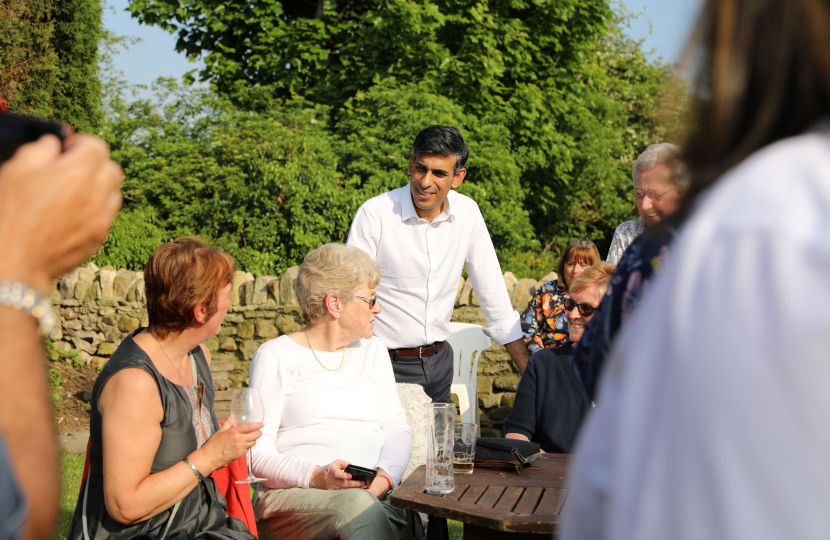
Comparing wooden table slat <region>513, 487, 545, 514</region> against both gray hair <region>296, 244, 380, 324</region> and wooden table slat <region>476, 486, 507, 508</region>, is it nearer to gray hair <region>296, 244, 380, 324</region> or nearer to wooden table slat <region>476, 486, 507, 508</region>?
wooden table slat <region>476, 486, 507, 508</region>

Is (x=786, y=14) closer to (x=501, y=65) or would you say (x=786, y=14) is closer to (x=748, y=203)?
(x=748, y=203)

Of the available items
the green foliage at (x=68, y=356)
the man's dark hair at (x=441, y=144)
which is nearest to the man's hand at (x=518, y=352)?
the man's dark hair at (x=441, y=144)

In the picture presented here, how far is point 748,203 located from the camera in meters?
0.56

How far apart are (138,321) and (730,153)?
7397 millimetres

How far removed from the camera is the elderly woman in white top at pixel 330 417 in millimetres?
2426

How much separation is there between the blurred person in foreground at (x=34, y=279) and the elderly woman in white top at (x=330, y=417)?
1738 millimetres

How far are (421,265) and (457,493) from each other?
6.77 feet

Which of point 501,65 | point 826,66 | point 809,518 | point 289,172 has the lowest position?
point 809,518

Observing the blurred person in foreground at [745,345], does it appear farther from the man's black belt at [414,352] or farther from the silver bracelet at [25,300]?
the man's black belt at [414,352]

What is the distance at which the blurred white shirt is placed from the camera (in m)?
0.52

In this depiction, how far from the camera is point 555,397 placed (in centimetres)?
312

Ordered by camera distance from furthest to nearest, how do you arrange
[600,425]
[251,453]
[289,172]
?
[289,172]
[251,453]
[600,425]

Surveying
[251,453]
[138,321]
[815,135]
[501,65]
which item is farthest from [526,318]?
[501,65]

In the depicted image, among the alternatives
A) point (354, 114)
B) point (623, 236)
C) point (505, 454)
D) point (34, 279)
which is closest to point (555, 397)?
point (505, 454)
